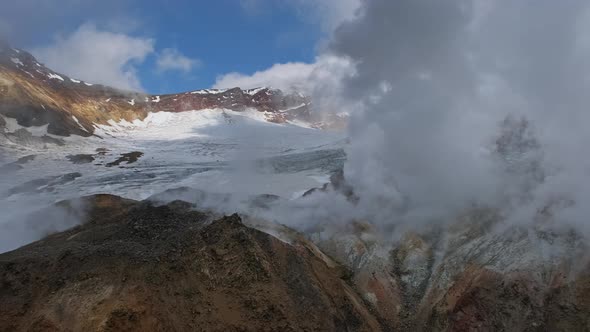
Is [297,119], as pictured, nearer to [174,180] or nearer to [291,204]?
[174,180]

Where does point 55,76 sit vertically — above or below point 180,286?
above

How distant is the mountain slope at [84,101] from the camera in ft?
201

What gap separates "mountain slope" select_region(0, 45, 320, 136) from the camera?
6122 cm

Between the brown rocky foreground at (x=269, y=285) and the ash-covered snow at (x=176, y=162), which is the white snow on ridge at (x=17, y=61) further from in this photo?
the brown rocky foreground at (x=269, y=285)

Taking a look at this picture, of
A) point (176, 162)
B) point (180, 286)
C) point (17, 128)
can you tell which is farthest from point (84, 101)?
point (180, 286)

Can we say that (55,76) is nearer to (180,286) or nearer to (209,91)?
(209,91)

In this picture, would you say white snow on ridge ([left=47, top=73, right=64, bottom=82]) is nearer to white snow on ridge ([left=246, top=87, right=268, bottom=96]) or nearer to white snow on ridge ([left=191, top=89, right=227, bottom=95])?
white snow on ridge ([left=191, top=89, right=227, bottom=95])

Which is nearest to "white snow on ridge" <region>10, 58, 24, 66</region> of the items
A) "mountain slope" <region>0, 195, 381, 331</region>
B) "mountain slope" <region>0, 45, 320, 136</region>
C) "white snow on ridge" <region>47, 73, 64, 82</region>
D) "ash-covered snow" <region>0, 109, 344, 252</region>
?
"mountain slope" <region>0, 45, 320, 136</region>

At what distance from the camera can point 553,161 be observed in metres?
17.7

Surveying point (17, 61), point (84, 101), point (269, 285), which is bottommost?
point (269, 285)

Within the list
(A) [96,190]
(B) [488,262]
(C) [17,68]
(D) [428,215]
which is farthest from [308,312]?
(C) [17,68]

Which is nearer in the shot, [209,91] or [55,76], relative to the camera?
[55,76]

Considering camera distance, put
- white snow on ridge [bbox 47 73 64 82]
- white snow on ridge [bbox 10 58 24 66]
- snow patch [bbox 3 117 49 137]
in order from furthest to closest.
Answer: white snow on ridge [bbox 47 73 64 82], white snow on ridge [bbox 10 58 24 66], snow patch [bbox 3 117 49 137]

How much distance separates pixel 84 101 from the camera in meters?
77.5
